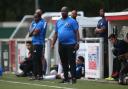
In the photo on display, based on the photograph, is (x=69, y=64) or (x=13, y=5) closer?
(x=69, y=64)

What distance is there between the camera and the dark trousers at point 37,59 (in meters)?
20.5

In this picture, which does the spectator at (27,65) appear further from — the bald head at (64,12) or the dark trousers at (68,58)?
the bald head at (64,12)

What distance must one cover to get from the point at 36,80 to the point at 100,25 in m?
2.43

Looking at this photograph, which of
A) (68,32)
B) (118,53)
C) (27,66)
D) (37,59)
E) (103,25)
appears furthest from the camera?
(27,66)

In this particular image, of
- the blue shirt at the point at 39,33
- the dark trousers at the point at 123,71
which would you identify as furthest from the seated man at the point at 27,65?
the dark trousers at the point at 123,71

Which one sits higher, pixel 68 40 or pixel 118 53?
pixel 68 40

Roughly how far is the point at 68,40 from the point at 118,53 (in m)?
1.50

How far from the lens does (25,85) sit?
1864 cm

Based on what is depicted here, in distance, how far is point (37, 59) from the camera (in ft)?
67.4

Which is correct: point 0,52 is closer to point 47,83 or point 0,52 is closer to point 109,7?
point 47,83

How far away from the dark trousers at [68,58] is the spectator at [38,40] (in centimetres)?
147

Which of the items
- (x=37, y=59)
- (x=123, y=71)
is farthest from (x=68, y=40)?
(x=37, y=59)

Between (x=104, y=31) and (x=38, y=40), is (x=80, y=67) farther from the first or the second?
(x=38, y=40)

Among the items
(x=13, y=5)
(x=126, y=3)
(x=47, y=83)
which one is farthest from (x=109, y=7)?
(x=47, y=83)
